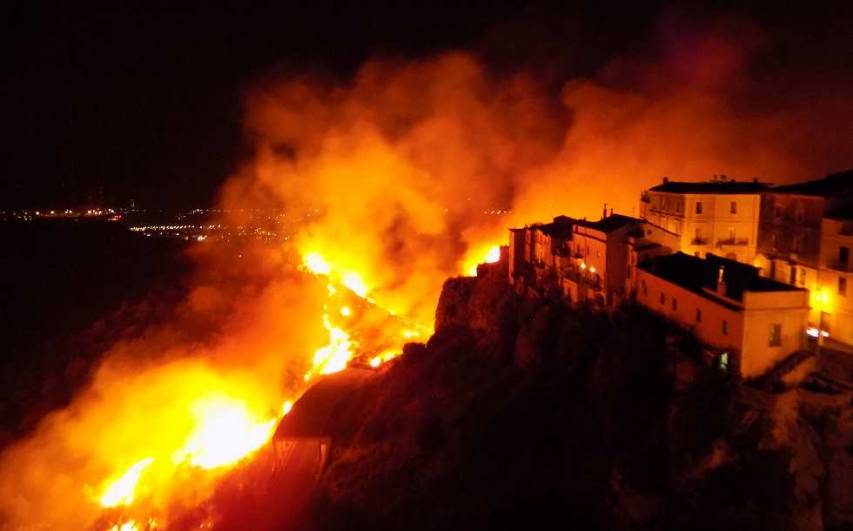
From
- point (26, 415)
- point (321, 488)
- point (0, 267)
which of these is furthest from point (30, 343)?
point (321, 488)

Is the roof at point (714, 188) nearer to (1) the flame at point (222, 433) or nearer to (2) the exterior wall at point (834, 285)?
(2) the exterior wall at point (834, 285)

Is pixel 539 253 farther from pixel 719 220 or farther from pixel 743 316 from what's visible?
pixel 743 316

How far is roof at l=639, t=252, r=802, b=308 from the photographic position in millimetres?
23578

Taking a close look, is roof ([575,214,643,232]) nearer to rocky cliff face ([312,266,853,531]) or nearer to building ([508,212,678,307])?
building ([508,212,678,307])

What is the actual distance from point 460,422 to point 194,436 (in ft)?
69.0

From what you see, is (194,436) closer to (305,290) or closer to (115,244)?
(305,290)

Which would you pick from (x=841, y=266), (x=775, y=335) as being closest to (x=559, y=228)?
(x=841, y=266)

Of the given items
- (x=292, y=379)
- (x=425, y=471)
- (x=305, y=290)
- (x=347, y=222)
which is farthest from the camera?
(x=347, y=222)

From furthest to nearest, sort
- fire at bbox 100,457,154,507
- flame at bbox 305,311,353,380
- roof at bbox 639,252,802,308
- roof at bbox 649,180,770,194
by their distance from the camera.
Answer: flame at bbox 305,311,353,380
fire at bbox 100,457,154,507
roof at bbox 649,180,770,194
roof at bbox 639,252,802,308

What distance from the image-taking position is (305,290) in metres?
60.7

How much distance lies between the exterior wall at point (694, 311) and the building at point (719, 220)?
23.6 feet

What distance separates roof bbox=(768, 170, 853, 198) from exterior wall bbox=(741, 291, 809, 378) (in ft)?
29.5

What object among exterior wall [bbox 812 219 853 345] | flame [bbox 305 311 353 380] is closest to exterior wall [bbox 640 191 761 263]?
exterior wall [bbox 812 219 853 345]

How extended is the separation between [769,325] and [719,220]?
13147 mm
